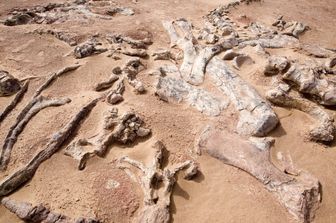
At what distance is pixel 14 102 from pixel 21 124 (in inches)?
22.2

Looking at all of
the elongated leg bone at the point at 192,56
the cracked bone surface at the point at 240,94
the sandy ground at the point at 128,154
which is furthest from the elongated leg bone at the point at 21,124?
the cracked bone surface at the point at 240,94

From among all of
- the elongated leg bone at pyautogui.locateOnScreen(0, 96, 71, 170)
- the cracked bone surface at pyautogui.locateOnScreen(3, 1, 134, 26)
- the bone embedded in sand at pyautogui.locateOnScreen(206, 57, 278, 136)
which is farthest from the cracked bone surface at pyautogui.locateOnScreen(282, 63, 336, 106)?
the cracked bone surface at pyautogui.locateOnScreen(3, 1, 134, 26)

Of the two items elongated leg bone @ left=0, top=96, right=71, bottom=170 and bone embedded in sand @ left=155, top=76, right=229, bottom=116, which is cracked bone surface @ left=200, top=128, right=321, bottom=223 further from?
elongated leg bone @ left=0, top=96, right=71, bottom=170

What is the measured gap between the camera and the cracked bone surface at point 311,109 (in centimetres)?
422

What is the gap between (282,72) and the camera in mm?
5227

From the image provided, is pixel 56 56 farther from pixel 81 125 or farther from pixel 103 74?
pixel 81 125

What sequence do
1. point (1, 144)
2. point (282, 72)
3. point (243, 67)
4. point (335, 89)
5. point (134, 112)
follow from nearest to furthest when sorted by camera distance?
point (1, 144)
point (134, 112)
point (335, 89)
point (282, 72)
point (243, 67)

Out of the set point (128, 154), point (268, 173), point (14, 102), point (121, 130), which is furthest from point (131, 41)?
point (268, 173)

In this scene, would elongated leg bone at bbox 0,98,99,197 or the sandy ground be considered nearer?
the sandy ground

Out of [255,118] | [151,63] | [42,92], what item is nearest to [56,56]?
[42,92]

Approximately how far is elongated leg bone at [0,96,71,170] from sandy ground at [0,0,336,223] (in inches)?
2.7

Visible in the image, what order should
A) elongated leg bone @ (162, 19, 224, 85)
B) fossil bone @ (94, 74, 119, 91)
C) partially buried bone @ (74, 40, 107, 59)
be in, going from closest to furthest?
1. fossil bone @ (94, 74, 119, 91)
2. elongated leg bone @ (162, 19, 224, 85)
3. partially buried bone @ (74, 40, 107, 59)

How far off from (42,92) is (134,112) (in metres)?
1.62

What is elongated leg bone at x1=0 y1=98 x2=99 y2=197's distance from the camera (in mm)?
3585
